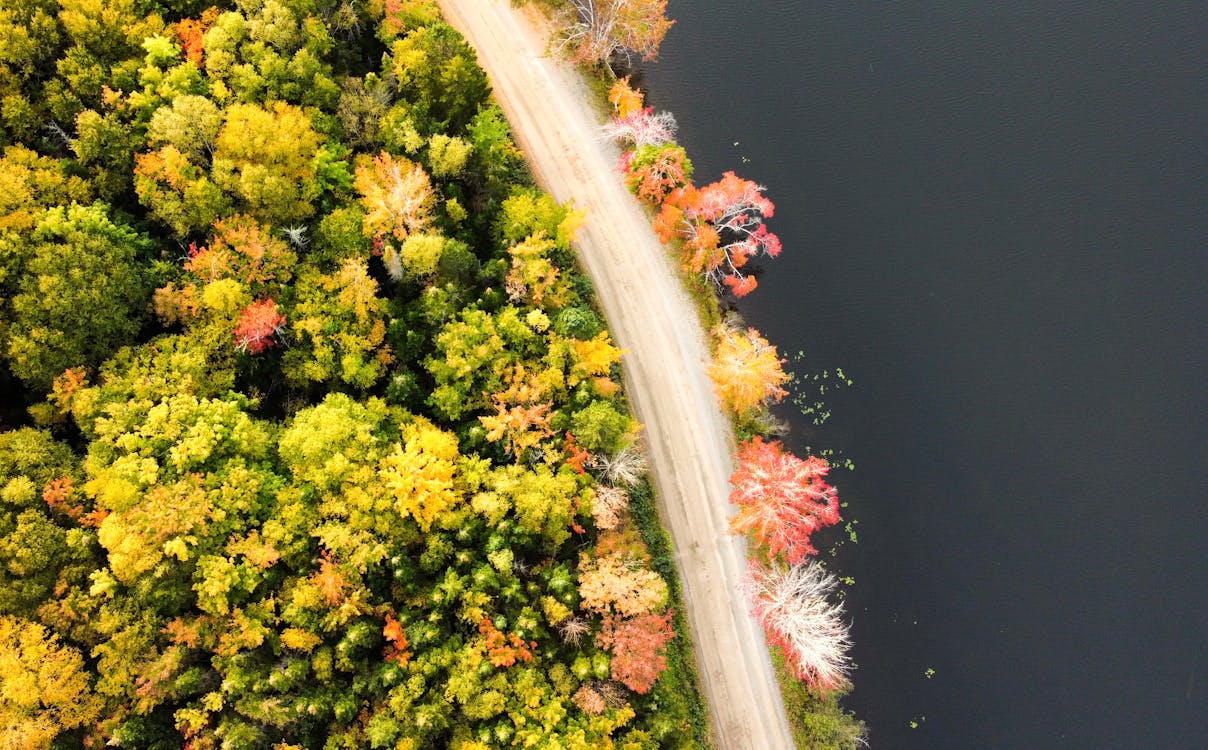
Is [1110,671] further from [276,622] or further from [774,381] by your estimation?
[276,622]

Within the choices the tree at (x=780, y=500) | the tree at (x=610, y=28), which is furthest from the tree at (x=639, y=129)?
the tree at (x=780, y=500)

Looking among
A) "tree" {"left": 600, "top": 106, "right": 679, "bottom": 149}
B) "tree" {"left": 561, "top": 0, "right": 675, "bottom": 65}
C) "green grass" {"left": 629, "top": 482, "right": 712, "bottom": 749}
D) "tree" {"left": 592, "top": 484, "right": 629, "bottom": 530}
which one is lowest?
"green grass" {"left": 629, "top": 482, "right": 712, "bottom": 749}

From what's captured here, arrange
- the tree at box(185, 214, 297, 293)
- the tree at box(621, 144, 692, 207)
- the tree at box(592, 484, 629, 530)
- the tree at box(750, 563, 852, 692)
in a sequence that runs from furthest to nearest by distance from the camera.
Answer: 1. the tree at box(621, 144, 692, 207)
2. the tree at box(750, 563, 852, 692)
3. the tree at box(592, 484, 629, 530)
4. the tree at box(185, 214, 297, 293)

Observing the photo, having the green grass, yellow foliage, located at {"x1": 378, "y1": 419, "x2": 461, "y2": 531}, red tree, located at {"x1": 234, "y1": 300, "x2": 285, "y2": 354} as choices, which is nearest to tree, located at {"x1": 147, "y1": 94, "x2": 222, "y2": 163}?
red tree, located at {"x1": 234, "y1": 300, "x2": 285, "y2": 354}

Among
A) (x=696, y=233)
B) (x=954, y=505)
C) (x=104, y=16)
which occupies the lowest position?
→ (x=104, y=16)

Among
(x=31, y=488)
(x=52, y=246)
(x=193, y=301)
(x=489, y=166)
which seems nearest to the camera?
(x=31, y=488)

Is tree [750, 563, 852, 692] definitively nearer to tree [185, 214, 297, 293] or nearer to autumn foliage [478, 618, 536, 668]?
autumn foliage [478, 618, 536, 668]

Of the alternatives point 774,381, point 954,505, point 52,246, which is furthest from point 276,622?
point 954,505
